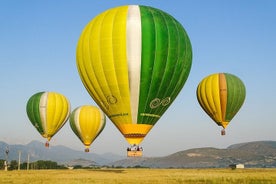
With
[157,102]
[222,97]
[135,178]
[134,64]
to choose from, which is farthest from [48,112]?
[134,64]

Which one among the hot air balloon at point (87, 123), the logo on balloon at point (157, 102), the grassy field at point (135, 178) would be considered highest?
the hot air balloon at point (87, 123)

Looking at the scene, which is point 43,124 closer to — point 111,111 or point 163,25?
point 111,111

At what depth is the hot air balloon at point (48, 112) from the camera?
84.6 metres

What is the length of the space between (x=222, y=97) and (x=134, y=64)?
3687cm

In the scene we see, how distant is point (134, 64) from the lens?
43500 millimetres

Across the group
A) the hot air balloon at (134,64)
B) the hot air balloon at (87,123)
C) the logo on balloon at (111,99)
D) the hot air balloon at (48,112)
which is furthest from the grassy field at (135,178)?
the hot air balloon at (87,123)

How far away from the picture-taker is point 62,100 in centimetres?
8938

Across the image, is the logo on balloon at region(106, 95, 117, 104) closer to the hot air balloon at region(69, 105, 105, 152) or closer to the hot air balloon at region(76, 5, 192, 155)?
the hot air balloon at region(76, 5, 192, 155)

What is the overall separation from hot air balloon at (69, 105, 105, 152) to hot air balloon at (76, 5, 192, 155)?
152ft

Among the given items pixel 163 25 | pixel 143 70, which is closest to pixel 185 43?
pixel 163 25

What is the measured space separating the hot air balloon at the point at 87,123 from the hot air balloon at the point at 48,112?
5.17 m

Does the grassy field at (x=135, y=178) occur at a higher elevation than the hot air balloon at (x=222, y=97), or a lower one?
lower

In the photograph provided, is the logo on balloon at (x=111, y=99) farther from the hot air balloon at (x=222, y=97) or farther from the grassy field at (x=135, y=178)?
the hot air balloon at (x=222, y=97)

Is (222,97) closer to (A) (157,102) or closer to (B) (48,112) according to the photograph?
(A) (157,102)
